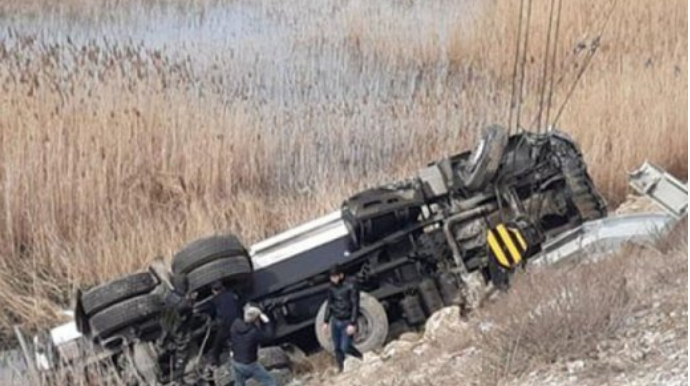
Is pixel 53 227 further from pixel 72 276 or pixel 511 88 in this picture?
pixel 511 88

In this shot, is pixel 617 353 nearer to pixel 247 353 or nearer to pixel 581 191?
pixel 247 353

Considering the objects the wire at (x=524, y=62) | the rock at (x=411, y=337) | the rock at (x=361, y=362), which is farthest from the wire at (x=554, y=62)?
the rock at (x=361, y=362)

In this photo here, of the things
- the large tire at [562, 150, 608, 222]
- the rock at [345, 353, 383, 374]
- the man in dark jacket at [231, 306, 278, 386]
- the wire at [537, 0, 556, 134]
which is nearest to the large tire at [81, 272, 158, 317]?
the man in dark jacket at [231, 306, 278, 386]

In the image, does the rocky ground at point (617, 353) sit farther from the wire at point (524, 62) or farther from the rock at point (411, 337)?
the wire at point (524, 62)

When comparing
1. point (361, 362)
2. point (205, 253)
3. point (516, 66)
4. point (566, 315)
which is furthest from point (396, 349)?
point (516, 66)

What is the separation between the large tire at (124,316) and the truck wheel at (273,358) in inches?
31.9

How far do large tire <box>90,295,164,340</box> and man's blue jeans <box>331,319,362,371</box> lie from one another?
1.27 meters

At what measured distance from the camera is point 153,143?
41.8ft

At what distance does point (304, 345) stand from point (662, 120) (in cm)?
485

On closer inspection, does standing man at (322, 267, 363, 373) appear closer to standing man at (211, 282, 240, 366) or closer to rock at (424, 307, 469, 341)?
rock at (424, 307, 469, 341)

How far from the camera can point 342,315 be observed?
901 cm

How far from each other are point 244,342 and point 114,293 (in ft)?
4.74

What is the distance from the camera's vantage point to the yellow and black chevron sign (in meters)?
9.17

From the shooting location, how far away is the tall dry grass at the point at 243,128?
11.9 m
